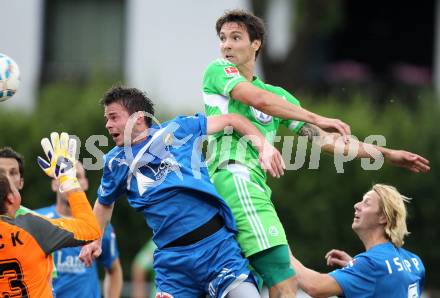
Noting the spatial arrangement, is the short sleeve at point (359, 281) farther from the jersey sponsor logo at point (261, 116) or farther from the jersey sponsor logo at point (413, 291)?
the jersey sponsor logo at point (261, 116)

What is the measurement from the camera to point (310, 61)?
23609 millimetres

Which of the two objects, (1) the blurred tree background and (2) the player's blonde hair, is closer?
(2) the player's blonde hair

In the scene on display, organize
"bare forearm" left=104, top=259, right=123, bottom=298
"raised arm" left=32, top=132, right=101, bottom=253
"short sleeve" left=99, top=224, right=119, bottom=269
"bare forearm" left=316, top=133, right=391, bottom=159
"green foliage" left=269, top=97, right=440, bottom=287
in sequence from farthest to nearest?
"green foliage" left=269, top=97, right=440, bottom=287, "bare forearm" left=104, top=259, right=123, bottom=298, "short sleeve" left=99, top=224, right=119, bottom=269, "bare forearm" left=316, top=133, right=391, bottom=159, "raised arm" left=32, top=132, right=101, bottom=253

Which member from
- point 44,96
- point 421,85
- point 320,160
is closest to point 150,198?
point 320,160

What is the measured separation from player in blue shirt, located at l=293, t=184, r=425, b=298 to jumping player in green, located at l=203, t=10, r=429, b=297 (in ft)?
0.94

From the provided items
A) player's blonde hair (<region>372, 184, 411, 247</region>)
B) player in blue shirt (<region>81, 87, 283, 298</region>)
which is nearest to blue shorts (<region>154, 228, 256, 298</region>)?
player in blue shirt (<region>81, 87, 283, 298</region>)

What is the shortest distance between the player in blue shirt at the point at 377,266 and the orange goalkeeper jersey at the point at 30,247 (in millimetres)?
1657

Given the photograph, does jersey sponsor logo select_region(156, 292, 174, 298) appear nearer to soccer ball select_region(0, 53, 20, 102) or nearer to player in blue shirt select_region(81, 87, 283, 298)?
player in blue shirt select_region(81, 87, 283, 298)

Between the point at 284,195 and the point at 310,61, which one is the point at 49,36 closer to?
the point at 310,61

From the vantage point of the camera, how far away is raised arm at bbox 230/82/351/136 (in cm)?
667

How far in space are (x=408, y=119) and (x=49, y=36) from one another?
948 cm

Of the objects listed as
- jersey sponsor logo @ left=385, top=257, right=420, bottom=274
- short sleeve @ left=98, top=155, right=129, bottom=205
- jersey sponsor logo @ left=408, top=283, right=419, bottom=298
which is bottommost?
jersey sponsor logo @ left=408, top=283, right=419, bottom=298

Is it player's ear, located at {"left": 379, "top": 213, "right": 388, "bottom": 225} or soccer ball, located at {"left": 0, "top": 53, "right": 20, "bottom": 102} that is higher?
soccer ball, located at {"left": 0, "top": 53, "right": 20, "bottom": 102}

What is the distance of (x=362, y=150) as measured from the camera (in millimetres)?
7273
